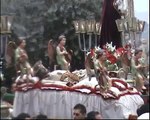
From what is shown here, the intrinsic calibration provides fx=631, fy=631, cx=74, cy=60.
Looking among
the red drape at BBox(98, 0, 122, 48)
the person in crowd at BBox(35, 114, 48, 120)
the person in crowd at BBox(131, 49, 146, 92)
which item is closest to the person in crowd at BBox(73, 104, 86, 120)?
the person in crowd at BBox(35, 114, 48, 120)

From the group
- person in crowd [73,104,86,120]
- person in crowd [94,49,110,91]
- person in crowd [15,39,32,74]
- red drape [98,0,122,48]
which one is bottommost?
person in crowd [73,104,86,120]

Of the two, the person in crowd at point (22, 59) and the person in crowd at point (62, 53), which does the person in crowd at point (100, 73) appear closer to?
the person in crowd at point (62, 53)

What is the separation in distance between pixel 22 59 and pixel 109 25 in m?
6.06

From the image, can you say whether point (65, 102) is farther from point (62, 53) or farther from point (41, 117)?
point (41, 117)

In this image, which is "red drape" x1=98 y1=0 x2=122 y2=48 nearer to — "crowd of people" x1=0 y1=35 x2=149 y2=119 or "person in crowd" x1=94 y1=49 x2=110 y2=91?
"crowd of people" x1=0 y1=35 x2=149 y2=119

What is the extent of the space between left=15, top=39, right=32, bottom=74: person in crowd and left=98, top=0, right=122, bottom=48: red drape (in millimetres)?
5615

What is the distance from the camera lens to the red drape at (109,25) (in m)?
11.9

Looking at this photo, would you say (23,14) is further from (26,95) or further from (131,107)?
(131,107)

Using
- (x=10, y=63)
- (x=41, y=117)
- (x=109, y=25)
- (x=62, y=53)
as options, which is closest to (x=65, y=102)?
(x=62, y=53)

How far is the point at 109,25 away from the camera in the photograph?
39.8ft

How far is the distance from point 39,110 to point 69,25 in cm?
483

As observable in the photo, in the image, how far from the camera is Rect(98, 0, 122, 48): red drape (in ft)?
39.1

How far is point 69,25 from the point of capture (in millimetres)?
10820

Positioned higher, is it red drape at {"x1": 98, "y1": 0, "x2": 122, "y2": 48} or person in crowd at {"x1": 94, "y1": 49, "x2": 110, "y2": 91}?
red drape at {"x1": 98, "y1": 0, "x2": 122, "y2": 48}
